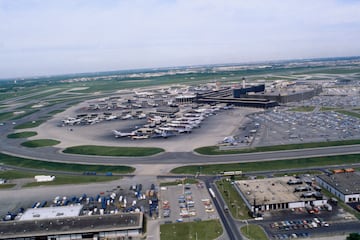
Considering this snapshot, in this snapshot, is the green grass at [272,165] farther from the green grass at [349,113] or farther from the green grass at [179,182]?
the green grass at [349,113]

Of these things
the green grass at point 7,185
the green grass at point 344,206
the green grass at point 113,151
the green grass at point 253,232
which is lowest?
the green grass at point 344,206

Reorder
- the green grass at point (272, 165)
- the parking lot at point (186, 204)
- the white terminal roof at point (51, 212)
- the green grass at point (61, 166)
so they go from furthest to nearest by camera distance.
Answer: the green grass at point (61, 166), the green grass at point (272, 165), the white terminal roof at point (51, 212), the parking lot at point (186, 204)

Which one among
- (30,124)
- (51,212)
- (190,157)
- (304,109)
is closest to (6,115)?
(30,124)

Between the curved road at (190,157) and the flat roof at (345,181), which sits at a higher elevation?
the flat roof at (345,181)

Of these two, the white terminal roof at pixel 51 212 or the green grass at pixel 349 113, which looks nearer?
the white terminal roof at pixel 51 212

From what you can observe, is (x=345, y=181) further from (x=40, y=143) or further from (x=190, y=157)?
(x=40, y=143)

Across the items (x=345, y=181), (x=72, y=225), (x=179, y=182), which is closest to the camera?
(x=72, y=225)

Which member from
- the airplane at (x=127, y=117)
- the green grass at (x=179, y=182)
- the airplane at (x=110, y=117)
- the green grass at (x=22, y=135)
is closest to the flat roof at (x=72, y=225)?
the green grass at (x=179, y=182)

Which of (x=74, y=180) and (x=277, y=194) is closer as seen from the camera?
(x=277, y=194)
